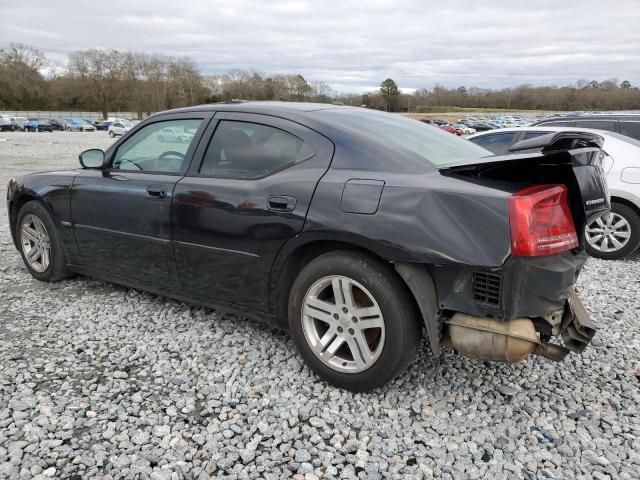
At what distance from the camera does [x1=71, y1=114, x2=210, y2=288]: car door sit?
11.6 feet

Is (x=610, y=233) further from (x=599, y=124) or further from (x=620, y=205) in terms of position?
(x=599, y=124)

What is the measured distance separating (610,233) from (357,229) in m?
4.63

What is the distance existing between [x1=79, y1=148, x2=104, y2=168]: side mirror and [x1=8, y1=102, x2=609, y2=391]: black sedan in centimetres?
28

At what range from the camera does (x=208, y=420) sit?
104 inches

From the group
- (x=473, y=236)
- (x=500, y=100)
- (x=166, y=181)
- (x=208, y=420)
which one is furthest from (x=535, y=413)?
(x=500, y=100)

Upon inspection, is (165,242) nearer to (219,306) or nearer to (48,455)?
(219,306)

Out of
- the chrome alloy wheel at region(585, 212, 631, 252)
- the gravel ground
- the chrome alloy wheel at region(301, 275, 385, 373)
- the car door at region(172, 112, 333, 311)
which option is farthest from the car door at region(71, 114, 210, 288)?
→ the chrome alloy wheel at region(585, 212, 631, 252)

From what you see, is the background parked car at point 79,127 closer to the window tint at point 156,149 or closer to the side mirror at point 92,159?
the side mirror at point 92,159

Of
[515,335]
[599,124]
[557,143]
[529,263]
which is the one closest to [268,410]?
[515,335]

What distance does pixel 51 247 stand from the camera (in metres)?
4.48

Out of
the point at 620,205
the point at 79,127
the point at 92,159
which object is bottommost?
Answer: the point at 620,205

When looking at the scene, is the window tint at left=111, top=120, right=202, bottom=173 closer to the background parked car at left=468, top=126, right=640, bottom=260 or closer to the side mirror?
the side mirror

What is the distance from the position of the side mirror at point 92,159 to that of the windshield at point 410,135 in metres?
2.01

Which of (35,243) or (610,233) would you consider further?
(610,233)
